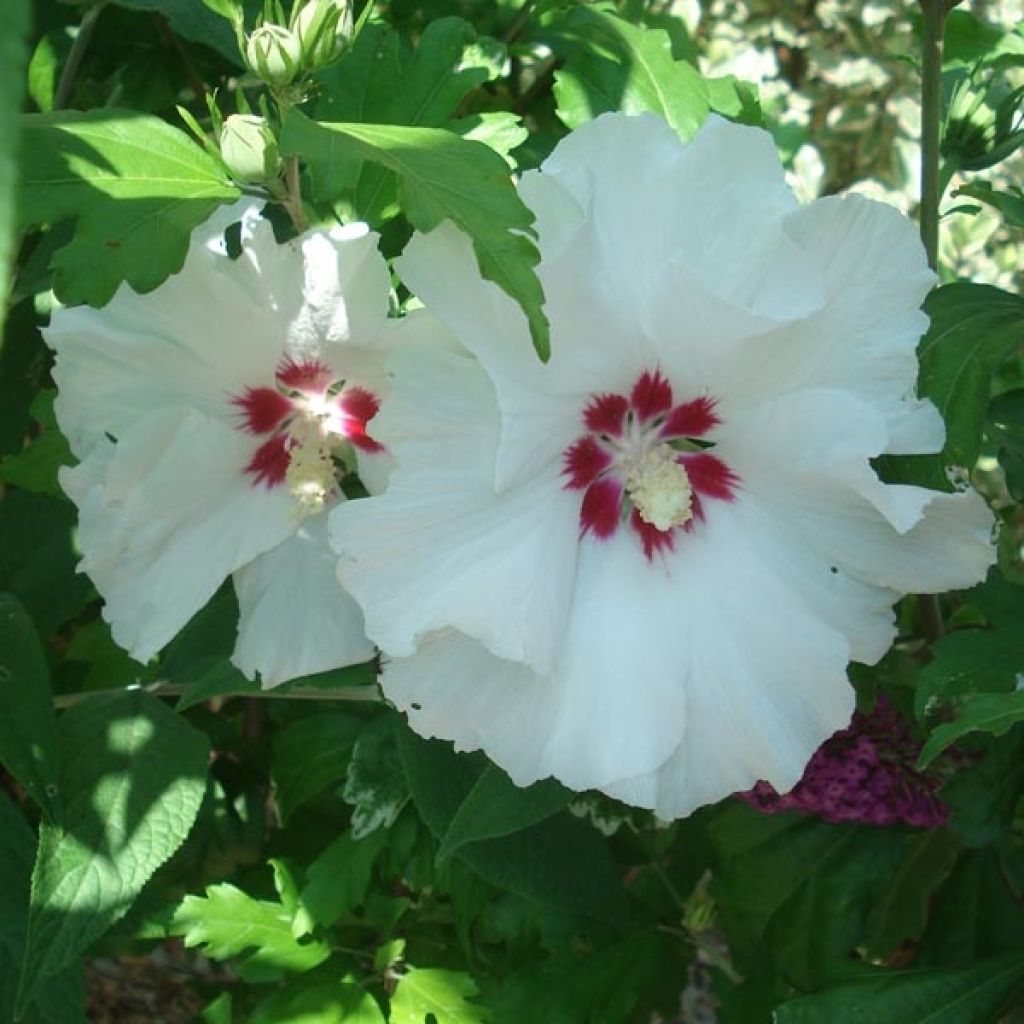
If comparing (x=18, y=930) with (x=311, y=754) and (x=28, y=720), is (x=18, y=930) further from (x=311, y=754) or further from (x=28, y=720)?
(x=311, y=754)

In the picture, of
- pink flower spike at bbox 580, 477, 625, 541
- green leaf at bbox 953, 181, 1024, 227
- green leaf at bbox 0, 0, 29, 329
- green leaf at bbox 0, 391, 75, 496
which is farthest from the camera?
green leaf at bbox 0, 391, 75, 496

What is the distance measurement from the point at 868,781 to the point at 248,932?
672mm

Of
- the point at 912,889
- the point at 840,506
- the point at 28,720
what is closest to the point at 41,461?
the point at 28,720

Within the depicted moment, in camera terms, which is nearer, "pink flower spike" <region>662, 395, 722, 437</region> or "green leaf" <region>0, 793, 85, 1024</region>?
"pink flower spike" <region>662, 395, 722, 437</region>

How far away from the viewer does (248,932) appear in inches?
65.3

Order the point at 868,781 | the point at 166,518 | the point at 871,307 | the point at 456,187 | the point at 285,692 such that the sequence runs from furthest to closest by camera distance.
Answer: the point at 868,781 → the point at 285,692 → the point at 166,518 → the point at 871,307 → the point at 456,187

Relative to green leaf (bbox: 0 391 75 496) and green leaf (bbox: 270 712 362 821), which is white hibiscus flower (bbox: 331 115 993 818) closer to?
green leaf (bbox: 0 391 75 496)

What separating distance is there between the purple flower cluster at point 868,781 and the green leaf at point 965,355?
1.03 feet

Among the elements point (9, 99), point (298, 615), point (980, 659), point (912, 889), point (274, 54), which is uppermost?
point (9, 99)

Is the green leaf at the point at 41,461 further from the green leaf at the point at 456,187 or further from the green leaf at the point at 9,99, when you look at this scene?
the green leaf at the point at 9,99

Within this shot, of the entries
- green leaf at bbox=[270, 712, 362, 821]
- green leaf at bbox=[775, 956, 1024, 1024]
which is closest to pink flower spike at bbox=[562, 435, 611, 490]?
green leaf at bbox=[775, 956, 1024, 1024]

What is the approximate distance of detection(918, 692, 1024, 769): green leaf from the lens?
1.05 m

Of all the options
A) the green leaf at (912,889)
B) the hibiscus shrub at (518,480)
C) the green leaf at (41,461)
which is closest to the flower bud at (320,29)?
the hibiscus shrub at (518,480)

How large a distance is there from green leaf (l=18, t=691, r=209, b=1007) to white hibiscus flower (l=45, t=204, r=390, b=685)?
22 cm
